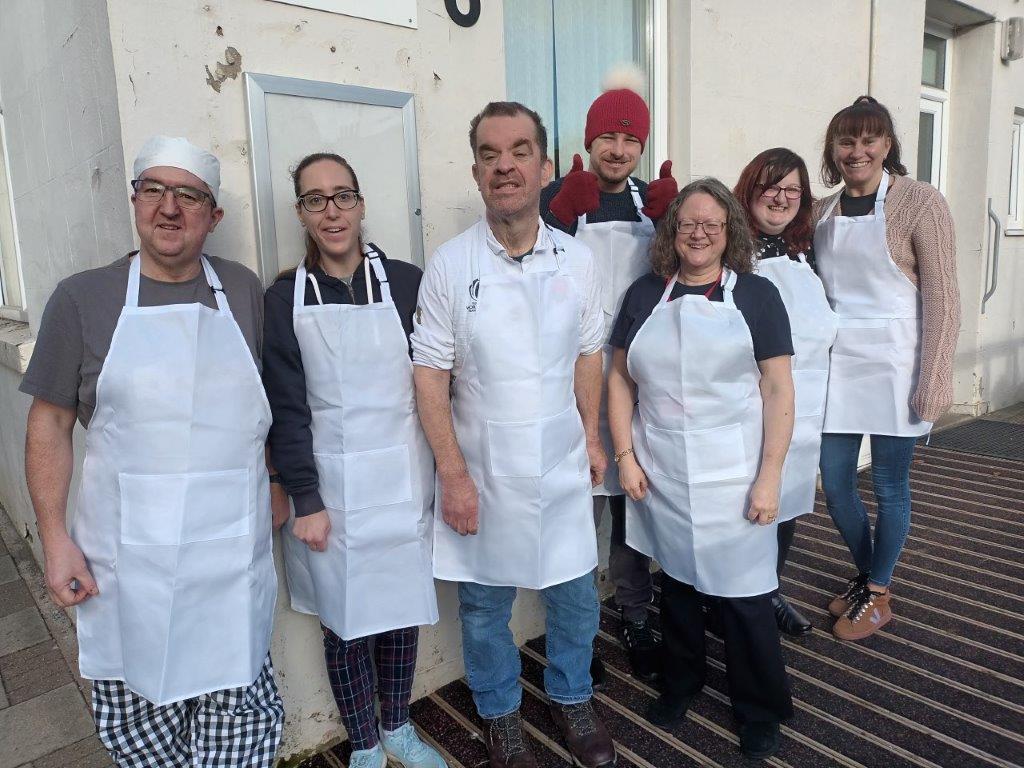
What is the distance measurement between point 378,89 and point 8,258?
3.51 m

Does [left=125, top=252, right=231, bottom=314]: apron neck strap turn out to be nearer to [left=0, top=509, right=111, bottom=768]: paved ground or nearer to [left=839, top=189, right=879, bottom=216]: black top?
[left=0, top=509, right=111, bottom=768]: paved ground

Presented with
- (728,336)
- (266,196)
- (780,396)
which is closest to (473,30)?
(266,196)

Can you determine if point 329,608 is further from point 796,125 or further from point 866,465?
point 866,465

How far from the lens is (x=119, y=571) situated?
63.7 inches

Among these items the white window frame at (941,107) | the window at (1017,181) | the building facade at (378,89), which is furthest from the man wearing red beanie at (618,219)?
the window at (1017,181)

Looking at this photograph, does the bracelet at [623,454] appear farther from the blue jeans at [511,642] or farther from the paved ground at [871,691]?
the paved ground at [871,691]

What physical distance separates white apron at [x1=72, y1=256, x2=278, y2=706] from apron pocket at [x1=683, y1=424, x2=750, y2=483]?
124cm

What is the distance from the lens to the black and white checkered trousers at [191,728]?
1.72m

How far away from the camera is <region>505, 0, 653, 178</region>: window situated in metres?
2.99

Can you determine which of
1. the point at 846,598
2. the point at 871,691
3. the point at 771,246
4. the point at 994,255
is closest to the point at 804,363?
the point at 771,246

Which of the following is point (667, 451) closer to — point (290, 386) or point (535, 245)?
point (535, 245)

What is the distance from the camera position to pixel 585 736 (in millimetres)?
2135

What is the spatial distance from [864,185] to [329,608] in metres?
2.39

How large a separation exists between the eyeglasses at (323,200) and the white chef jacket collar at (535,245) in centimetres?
39
